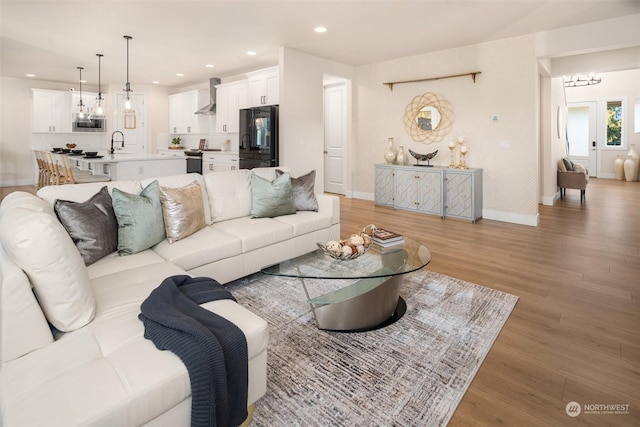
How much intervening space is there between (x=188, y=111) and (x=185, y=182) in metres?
6.59

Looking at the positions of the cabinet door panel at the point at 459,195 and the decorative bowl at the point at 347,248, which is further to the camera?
the cabinet door panel at the point at 459,195

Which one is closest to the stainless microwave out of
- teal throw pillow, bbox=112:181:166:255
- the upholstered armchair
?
teal throw pillow, bbox=112:181:166:255

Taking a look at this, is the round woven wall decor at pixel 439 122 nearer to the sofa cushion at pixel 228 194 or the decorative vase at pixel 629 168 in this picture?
the sofa cushion at pixel 228 194

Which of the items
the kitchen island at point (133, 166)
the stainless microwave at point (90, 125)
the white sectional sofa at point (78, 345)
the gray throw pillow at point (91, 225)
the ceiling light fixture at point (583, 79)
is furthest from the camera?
the stainless microwave at point (90, 125)

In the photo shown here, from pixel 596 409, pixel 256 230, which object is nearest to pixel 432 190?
pixel 256 230

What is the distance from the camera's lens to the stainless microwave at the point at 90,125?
9391 millimetres

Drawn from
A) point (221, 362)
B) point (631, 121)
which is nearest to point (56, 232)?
point (221, 362)

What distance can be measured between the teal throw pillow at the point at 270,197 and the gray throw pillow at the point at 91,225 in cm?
135

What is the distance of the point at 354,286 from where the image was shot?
7.79 ft

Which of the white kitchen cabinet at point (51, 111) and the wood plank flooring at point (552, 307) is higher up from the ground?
the white kitchen cabinet at point (51, 111)

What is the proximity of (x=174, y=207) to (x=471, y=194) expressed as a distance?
14.4ft

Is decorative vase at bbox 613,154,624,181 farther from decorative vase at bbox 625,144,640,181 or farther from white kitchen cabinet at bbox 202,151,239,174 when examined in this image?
white kitchen cabinet at bbox 202,151,239,174

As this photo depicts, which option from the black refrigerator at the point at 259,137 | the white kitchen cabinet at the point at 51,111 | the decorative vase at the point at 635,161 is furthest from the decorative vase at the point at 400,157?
the white kitchen cabinet at the point at 51,111

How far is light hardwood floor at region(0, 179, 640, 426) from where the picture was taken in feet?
5.82
